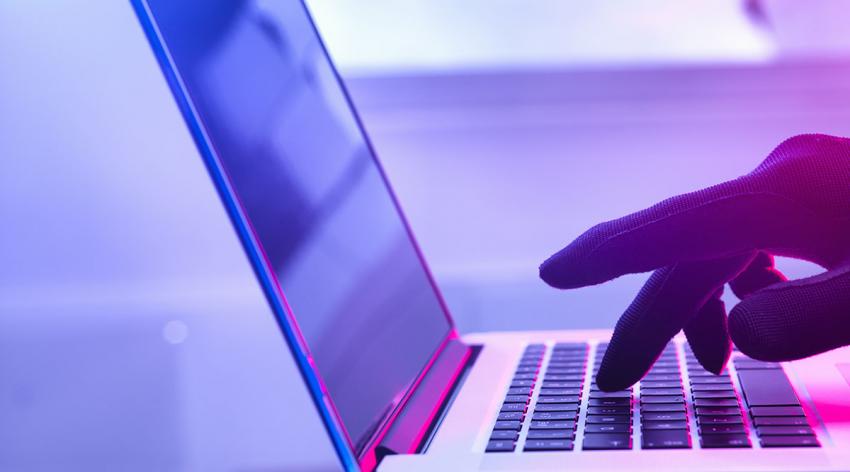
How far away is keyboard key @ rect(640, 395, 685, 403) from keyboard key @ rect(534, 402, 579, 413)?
1.9 inches

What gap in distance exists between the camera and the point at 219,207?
114 cm

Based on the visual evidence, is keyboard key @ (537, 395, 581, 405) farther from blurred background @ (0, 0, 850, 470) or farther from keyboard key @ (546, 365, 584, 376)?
blurred background @ (0, 0, 850, 470)

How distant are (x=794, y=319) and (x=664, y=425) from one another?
0.10 metres

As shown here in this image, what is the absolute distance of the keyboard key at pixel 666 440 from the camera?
49 cm

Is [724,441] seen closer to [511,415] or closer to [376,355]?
[511,415]

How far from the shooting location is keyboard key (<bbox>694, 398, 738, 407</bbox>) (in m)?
0.57

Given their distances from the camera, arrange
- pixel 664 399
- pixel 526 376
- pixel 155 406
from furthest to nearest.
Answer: pixel 155 406
pixel 526 376
pixel 664 399

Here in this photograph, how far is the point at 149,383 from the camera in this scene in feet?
3.59

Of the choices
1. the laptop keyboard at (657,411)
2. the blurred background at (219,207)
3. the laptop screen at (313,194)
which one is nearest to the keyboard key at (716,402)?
the laptop keyboard at (657,411)

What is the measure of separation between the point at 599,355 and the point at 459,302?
38 centimetres

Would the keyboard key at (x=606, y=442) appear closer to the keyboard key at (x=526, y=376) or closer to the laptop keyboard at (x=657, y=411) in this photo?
the laptop keyboard at (x=657, y=411)

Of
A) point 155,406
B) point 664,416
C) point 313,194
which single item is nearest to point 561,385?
point 664,416

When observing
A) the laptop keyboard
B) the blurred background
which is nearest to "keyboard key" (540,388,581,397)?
the laptop keyboard

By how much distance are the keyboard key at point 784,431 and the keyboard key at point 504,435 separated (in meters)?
0.14
